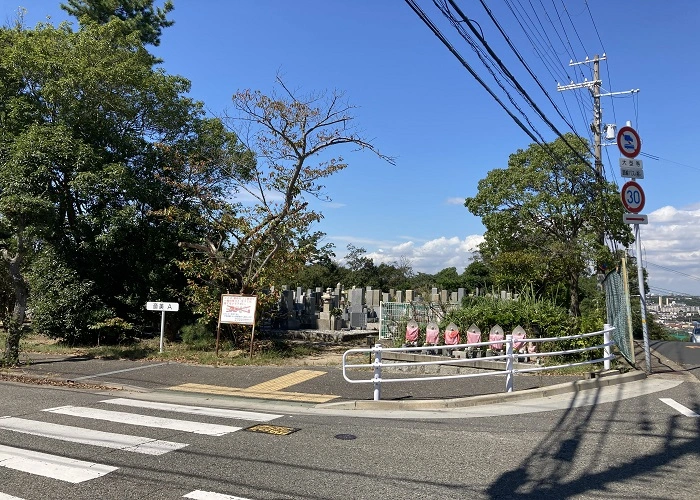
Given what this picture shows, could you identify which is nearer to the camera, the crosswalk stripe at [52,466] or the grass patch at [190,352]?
the crosswalk stripe at [52,466]

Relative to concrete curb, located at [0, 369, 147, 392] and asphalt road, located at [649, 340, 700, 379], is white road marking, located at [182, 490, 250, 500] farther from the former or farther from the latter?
asphalt road, located at [649, 340, 700, 379]

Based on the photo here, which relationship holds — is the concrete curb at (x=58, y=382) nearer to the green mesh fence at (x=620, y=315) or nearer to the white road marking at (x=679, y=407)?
the white road marking at (x=679, y=407)

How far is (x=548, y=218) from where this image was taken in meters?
27.0

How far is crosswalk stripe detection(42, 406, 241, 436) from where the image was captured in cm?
755

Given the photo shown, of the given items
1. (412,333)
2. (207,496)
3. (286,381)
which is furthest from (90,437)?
(412,333)

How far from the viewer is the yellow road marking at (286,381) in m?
11.2

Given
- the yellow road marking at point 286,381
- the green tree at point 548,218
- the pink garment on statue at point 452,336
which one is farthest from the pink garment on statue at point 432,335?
the green tree at point 548,218

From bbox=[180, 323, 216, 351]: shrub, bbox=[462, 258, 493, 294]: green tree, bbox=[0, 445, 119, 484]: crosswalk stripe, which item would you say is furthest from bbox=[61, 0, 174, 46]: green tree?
bbox=[462, 258, 493, 294]: green tree

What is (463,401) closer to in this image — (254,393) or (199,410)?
(254,393)

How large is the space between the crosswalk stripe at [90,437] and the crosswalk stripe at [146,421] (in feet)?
2.00

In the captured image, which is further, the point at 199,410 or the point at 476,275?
the point at 476,275

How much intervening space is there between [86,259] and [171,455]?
14836mm

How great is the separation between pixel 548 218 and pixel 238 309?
1732 centimetres

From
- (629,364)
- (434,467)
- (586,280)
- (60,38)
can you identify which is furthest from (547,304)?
(586,280)
